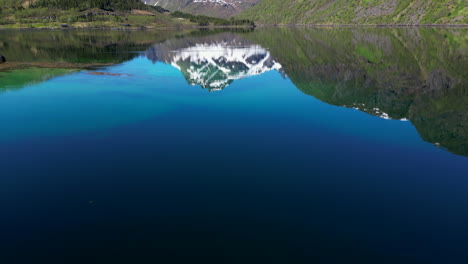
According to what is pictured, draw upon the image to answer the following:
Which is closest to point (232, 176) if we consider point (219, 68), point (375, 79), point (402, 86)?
point (402, 86)

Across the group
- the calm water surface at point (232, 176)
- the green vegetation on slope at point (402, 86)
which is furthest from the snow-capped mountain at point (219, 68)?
the calm water surface at point (232, 176)

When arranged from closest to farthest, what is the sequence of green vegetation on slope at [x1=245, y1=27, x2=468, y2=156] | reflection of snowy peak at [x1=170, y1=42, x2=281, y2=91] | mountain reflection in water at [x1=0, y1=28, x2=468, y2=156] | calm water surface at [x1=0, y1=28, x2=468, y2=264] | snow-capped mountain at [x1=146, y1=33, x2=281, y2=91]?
calm water surface at [x1=0, y1=28, x2=468, y2=264] < green vegetation on slope at [x1=245, y1=27, x2=468, y2=156] < mountain reflection in water at [x1=0, y1=28, x2=468, y2=156] < reflection of snowy peak at [x1=170, y1=42, x2=281, y2=91] < snow-capped mountain at [x1=146, y1=33, x2=281, y2=91]

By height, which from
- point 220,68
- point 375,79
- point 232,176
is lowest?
point 232,176

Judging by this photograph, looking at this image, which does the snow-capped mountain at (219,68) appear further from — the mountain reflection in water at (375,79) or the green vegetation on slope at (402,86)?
the green vegetation on slope at (402,86)

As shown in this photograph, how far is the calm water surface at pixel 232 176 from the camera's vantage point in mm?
14898

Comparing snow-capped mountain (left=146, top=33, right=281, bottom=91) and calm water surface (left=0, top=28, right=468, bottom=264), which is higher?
snow-capped mountain (left=146, top=33, right=281, bottom=91)

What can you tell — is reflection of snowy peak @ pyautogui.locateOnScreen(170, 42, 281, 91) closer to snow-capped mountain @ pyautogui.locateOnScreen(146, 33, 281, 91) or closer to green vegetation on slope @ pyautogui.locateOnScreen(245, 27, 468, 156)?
snow-capped mountain @ pyautogui.locateOnScreen(146, 33, 281, 91)

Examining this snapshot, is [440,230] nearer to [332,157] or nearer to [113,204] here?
[332,157]

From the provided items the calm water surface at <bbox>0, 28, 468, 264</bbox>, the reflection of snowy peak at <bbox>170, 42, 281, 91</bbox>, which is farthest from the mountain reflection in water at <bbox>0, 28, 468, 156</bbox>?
the calm water surface at <bbox>0, 28, 468, 264</bbox>

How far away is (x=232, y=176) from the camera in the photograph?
70.3 feet

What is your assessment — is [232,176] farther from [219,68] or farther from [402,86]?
[219,68]

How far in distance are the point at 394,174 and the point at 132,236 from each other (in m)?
18.2

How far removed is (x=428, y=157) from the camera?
25.6 meters

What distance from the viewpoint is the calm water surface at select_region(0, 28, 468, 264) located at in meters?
14.9
